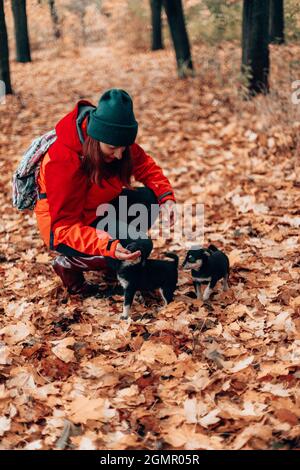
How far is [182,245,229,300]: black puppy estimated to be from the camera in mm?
3713

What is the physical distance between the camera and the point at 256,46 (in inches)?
311

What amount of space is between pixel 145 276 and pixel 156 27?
12443 millimetres

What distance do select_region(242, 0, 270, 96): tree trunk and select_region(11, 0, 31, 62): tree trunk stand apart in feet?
25.8

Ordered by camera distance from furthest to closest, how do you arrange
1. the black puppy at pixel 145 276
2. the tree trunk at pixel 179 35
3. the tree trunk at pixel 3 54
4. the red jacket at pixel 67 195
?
the tree trunk at pixel 179 35, the tree trunk at pixel 3 54, the black puppy at pixel 145 276, the red jacket at pixel 67 195

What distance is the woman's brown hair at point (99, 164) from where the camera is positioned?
3.44 metres

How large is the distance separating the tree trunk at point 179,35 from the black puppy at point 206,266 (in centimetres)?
703

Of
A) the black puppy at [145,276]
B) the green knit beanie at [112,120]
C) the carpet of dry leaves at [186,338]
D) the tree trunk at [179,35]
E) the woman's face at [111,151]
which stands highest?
the tree trunk at [179,35]

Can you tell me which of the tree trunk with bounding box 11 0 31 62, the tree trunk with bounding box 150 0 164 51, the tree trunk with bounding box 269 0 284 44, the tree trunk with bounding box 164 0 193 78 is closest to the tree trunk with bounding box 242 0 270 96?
the tree trunk with bounding box 164 0 193 78

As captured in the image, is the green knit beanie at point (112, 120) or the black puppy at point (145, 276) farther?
the black puppy at point (145, 276)

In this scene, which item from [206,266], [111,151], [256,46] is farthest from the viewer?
[256,46]

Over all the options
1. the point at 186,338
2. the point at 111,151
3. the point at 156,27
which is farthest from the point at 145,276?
the point at 156,27

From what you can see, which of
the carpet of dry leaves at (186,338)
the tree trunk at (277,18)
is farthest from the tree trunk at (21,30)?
the carpet of dry leaves at (186,338)

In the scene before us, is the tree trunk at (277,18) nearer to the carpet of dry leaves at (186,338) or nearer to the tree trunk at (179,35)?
the tree trunk at (179,35)

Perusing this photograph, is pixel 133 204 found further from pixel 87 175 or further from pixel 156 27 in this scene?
pixel 156 27
